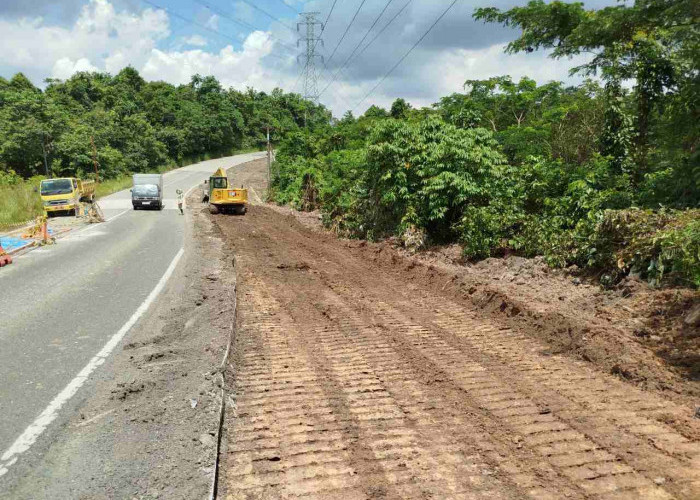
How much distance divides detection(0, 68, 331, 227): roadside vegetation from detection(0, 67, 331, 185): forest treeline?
11cm

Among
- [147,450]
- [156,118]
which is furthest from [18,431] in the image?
[156,118]

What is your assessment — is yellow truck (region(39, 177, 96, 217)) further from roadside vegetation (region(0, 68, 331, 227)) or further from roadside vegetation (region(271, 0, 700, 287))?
roadside vegetation (region(271, 0, 700, 287))

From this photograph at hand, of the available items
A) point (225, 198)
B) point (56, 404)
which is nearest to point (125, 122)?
point (225, 198)

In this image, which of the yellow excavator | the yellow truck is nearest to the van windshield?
the yellow truck

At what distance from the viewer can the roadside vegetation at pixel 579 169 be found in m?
8.33

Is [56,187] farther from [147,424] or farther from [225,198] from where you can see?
[147,424]

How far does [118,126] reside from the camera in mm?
58000

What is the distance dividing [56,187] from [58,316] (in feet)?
76.7

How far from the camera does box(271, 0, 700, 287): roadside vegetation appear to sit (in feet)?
27.3

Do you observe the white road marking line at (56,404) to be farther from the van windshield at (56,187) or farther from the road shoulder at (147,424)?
the van windshield at (56,187)

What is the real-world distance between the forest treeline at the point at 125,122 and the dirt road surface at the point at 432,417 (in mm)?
37324

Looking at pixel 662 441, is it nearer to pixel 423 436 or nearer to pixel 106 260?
pixel 423 436

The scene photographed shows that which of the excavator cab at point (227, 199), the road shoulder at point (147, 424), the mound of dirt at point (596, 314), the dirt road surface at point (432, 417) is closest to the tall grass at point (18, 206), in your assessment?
the excavator cab at point (227, 199)

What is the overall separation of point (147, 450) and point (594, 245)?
8366mm
